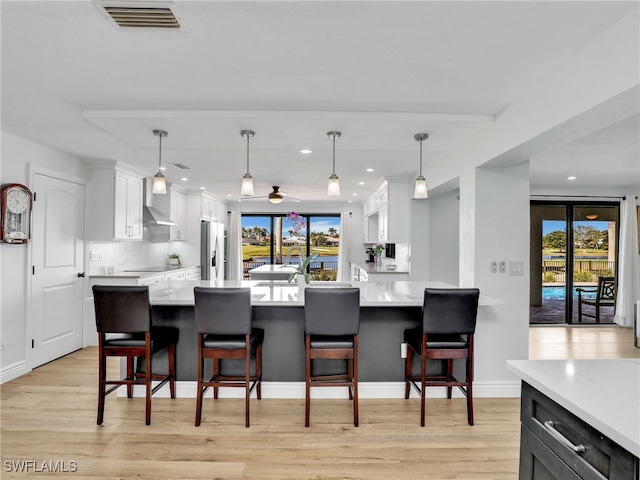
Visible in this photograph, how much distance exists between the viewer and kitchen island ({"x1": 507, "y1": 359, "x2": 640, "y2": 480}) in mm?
885

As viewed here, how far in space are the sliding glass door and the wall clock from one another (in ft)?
23.0

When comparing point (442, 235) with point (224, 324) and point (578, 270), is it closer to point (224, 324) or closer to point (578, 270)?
point (578, 270)

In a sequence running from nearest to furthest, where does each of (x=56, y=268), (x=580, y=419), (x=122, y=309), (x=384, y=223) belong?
(x=580, y=419) → (x=122, y=309) → (x=56, y=268) → (x=384, y=223)

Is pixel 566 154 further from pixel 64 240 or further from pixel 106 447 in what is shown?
pixel 64 240

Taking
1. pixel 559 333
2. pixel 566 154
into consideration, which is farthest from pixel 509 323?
pixel 559 333

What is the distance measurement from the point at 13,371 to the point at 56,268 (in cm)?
110

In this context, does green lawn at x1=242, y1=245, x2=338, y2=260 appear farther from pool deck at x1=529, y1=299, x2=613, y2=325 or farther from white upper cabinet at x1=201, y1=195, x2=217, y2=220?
pool deck at x1=529, y1=299, x2=613, y2=325

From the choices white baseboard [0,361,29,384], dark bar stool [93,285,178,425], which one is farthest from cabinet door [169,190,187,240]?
dark bar stool [93,285,178,425]

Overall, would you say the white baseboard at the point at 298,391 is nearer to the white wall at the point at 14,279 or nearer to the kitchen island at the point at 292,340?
the kitchen island at the point at 292,340

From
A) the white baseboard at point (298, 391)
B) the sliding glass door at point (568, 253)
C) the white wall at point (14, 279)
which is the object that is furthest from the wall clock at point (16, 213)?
the sliding glass door at point (568, 253)

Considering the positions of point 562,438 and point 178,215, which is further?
point 178,215

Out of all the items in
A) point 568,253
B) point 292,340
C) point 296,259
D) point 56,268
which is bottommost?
point 292,340

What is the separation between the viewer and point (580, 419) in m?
1.01

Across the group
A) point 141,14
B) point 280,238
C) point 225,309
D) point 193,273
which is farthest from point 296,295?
point 280,238
